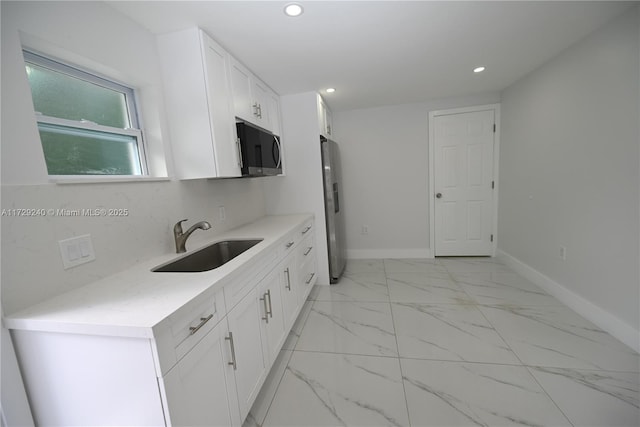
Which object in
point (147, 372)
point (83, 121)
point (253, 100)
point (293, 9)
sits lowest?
point (147, 372)

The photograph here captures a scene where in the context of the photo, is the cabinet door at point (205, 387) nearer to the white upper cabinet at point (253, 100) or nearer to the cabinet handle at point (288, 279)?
the cabinet handle at point (288, 279)

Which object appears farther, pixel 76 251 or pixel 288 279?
pixel 288 279

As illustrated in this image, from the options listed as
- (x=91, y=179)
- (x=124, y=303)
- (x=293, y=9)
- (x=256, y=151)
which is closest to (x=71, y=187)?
(x=91, y=179)

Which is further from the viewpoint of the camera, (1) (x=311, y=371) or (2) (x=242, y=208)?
(2) (x=242, y=208)

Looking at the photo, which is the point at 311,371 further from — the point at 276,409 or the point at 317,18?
the point at 317,18

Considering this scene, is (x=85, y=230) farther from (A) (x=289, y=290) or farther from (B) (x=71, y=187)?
(A) (x=289, y=290)

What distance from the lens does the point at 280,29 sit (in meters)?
1.56

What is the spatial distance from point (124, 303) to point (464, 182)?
152 inches

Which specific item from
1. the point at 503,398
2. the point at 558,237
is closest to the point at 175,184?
the point at 503,398

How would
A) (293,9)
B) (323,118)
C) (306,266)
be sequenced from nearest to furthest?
(293,9) < (306,266) < (323,118)

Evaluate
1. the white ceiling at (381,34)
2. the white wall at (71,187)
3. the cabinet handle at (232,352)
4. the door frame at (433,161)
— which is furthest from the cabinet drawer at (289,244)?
the door frame at (433,161)

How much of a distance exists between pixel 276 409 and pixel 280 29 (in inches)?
90.3

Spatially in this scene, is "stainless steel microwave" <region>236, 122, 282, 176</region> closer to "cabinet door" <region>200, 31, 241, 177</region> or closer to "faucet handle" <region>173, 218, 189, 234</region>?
"cabinet door" <region>200, 31, 241, 177</region>

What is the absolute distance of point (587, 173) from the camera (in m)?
1.98
